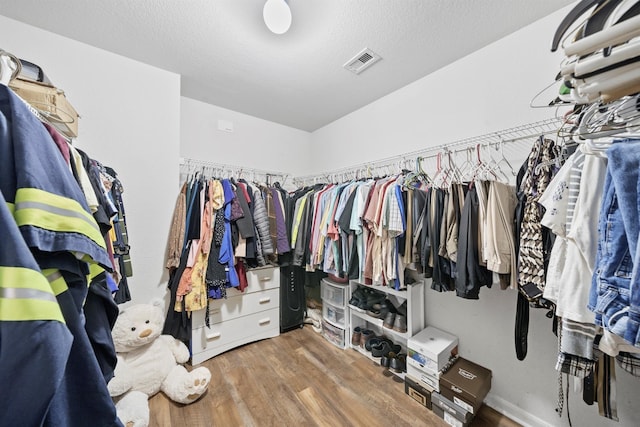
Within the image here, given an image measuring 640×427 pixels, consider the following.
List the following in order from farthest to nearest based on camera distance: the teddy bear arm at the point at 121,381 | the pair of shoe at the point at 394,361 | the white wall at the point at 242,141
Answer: the white wall at the point at 242,141, the pair of shoe at the point at 394,361, the teddy bear arm at the point at 121,381

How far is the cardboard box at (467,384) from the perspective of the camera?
52.0 inches

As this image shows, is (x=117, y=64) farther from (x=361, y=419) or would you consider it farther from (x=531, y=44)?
(x=361, y=419)

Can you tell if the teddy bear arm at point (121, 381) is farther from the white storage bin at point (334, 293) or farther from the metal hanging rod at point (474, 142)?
the metal hanging rod at point (474, 142)

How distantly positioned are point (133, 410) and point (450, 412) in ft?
5.99

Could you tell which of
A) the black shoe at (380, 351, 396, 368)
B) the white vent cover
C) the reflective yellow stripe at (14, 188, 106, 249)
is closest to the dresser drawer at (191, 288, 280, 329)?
the black shoe at (380, 351, 396, 368)

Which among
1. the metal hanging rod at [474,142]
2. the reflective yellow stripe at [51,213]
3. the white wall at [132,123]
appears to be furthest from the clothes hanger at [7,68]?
the metal hanging rod at [474,142]

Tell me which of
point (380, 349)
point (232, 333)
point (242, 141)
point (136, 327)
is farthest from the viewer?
point (242, 141)

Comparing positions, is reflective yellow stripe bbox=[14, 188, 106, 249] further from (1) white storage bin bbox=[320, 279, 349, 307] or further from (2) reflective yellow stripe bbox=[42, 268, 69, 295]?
(1) white storage bin bbox=[320, 279, 349, 307]

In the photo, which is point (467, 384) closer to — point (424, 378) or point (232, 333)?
point (424, 378)

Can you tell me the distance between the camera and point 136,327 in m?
1.50

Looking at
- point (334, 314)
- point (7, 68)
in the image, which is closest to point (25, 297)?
point (7, 68)

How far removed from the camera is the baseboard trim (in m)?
1.33

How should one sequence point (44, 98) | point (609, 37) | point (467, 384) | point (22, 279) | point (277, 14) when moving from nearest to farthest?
point (22, 279), point (609, 37), point (44, 98), point (277, 14), point (467, 384)

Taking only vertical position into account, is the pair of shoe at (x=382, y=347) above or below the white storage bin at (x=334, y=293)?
below
